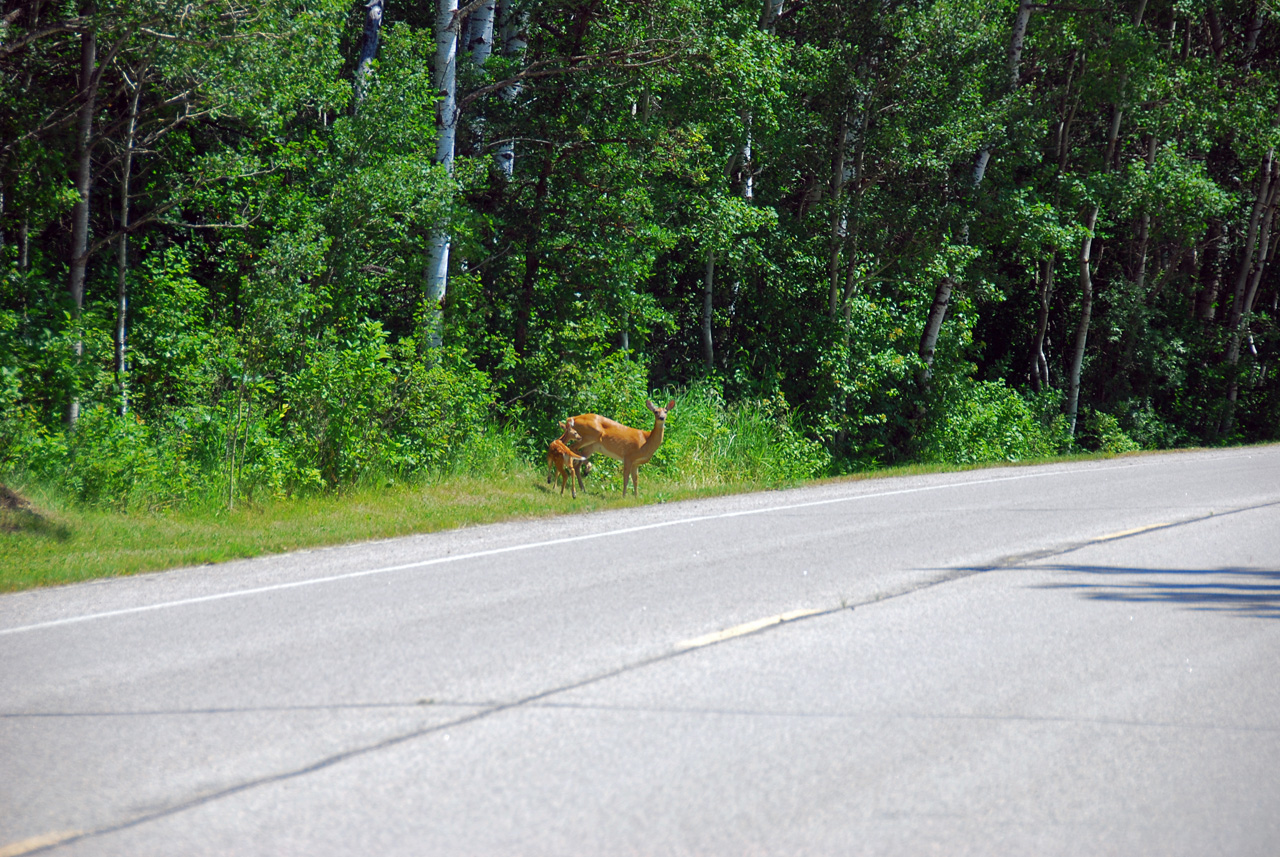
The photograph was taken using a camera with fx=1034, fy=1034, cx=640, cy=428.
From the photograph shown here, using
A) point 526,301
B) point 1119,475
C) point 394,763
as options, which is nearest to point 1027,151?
point 1119,475

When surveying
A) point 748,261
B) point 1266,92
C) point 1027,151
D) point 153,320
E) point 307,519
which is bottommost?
point 307,519

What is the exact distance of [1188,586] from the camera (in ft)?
28.3

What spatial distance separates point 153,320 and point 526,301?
653 centimetres

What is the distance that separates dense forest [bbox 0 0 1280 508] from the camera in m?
13.8

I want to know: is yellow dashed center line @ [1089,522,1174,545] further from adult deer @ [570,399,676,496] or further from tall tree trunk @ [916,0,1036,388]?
tall tree trunk @ [916,0,1036,388]

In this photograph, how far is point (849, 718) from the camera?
17.3ft

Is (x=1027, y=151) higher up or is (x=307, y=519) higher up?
(x=1027, y=151)

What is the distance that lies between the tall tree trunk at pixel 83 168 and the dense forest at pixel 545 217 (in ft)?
0.19

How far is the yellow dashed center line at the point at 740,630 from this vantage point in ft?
21.8

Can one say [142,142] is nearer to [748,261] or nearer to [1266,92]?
[748,261]

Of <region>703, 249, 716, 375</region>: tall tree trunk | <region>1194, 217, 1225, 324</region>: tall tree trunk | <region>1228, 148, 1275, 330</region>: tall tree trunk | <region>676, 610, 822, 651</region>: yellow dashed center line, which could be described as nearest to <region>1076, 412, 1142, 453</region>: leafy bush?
<region>1228, 148, 1275, 330</region>: tall tree trunk

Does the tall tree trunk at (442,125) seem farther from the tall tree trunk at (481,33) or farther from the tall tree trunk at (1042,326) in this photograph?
the tall tree trunk at (1042,326)

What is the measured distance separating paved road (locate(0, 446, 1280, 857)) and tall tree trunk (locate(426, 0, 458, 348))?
7.81 metres

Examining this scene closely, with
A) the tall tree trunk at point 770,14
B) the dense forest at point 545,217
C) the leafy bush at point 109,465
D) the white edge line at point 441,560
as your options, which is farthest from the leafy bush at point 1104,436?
the leafy bush at point 109,465
